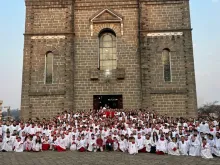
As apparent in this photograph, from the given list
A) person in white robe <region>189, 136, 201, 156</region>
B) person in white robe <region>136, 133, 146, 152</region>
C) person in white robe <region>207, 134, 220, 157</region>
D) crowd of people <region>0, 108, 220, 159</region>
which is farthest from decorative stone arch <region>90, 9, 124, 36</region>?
person in white robe <region>207, 134, 220, 157</region>

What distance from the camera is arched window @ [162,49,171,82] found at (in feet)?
66.4

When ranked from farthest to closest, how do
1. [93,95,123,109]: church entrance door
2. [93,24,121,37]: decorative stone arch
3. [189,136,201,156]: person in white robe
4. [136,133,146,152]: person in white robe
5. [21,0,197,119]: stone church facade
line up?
[93,24,121,37]: decorative stone arch < [93,95,123,109]: church entrance door < [21,0,197,119]: stone church facade < [136,133,146,152]: person in white robe < [189,136,201,156]: person in white robe

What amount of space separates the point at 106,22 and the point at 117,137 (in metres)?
11.1

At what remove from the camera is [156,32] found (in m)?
20.6

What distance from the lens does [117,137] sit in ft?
44.8

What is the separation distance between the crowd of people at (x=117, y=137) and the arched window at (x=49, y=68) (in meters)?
4.97

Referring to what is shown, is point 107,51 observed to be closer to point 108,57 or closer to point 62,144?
point 108,57

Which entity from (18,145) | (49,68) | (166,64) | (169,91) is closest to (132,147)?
(18,145)

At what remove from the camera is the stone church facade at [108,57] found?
788 inches

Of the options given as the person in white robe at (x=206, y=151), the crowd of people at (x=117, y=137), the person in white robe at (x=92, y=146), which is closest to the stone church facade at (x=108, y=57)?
the crowd of people at (x=117, y=137)

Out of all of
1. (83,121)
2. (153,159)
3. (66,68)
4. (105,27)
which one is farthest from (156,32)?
(153,159)

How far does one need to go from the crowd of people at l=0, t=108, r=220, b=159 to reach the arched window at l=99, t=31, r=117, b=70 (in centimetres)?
584

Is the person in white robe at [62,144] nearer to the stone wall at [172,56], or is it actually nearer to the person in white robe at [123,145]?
the person in white robe at [123,145]

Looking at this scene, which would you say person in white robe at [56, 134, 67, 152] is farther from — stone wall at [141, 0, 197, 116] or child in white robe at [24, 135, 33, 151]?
stone wall at [141, 0, 197, 116]
